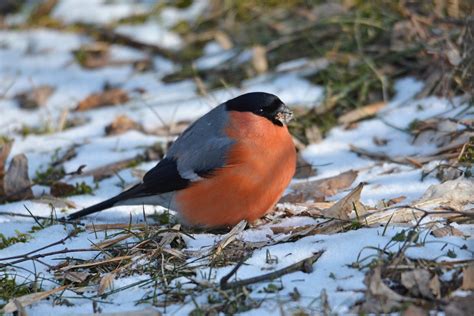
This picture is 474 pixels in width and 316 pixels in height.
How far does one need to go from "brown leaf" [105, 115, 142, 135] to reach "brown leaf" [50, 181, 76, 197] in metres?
0.93

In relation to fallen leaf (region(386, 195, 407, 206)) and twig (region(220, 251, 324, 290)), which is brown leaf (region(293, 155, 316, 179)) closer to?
fallen leaf (region(386, 195, 407, 206))

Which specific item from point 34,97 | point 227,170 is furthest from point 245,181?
point 34,97

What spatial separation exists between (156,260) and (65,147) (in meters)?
2.30

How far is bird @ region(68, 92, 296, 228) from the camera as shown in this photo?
4066 millimetres

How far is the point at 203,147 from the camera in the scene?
168 inches

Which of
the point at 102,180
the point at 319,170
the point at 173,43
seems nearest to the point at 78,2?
the point at 173,43

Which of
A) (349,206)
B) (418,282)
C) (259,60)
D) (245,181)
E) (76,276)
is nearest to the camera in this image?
(418,282)

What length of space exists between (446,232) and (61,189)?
252 cm

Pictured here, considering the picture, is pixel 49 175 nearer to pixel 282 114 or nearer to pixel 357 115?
pixel 282 114

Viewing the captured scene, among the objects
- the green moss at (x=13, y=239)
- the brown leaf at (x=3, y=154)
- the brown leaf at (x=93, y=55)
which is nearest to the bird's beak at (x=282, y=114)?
the green moss at (x=13, y=239)

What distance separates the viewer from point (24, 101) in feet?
21.4

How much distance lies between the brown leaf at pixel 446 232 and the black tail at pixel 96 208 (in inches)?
71.3

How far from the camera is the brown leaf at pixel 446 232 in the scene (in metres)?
3.37

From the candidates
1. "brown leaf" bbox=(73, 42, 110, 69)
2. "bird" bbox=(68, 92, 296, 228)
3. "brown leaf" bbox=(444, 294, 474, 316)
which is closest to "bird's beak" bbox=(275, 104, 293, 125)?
"bird" bbox=(68, 92, 296, 228)
